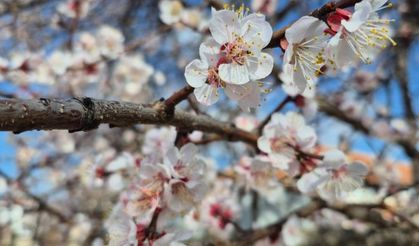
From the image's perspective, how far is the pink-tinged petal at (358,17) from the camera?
2.98ft

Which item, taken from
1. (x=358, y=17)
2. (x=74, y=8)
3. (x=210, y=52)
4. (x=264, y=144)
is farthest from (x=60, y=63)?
(x=358, y=17)

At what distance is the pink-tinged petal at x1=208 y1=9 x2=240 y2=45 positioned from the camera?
977mm

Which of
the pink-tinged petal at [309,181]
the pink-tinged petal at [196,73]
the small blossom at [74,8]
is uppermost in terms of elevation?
the pink-tinged petal at [196,73]

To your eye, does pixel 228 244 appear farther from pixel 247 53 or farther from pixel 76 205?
pixel 76 205

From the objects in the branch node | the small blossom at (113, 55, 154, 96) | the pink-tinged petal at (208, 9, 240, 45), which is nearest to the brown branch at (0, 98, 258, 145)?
the branch node

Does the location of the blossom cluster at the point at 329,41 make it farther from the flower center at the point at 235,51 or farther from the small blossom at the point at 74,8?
the small blossom at the point at 74,8

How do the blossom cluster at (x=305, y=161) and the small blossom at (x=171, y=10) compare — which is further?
the small blossom at (x=171, y=10)

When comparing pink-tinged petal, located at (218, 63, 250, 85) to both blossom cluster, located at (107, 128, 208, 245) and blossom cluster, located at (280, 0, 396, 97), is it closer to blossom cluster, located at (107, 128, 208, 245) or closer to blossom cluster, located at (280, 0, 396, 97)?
blossom cluster, located at (280, 0, 396, 97)

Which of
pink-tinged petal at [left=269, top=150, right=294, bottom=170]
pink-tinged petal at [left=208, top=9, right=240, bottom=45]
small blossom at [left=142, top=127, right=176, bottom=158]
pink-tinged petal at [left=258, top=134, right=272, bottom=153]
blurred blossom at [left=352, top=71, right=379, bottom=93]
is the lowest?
blurred blossom at [left=352, top=71, right=379, bottom=93]

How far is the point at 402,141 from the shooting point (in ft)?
10.7

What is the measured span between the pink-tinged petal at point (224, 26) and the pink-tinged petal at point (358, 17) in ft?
0.79

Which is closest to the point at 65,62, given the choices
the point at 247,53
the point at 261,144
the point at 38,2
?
the point at 38,2

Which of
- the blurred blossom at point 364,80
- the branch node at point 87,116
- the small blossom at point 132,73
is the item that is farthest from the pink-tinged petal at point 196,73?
the blurred blossom at point 364,80

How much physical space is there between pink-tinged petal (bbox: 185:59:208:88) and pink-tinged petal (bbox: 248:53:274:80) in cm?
11
